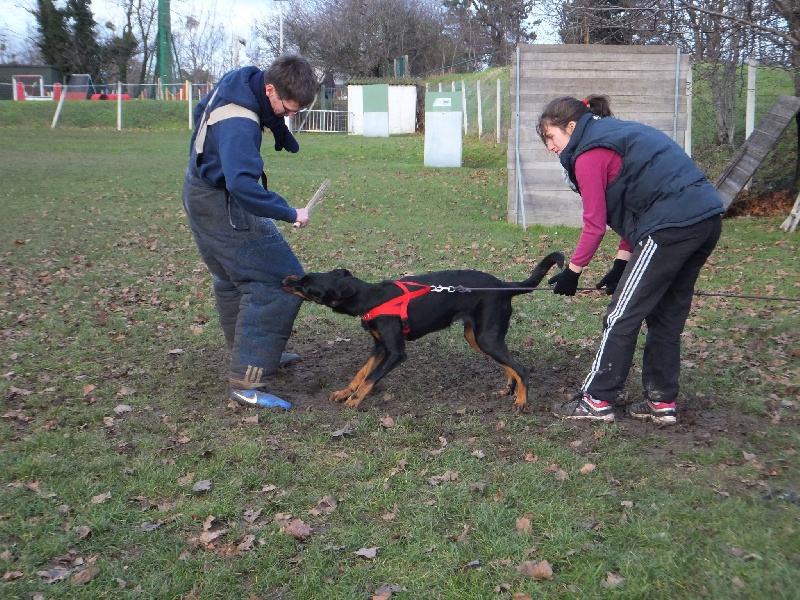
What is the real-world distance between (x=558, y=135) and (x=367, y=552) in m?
2.68

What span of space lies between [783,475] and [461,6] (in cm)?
5002

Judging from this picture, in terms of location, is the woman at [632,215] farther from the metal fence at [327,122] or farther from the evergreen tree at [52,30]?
the evergreen tree at [52,30]

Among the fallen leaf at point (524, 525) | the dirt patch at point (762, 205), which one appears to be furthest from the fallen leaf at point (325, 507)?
the dirt patch at point (762, 205)

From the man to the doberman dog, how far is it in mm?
232

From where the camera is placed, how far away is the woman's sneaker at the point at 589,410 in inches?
194

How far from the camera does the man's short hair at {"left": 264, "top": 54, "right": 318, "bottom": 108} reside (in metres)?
4.83

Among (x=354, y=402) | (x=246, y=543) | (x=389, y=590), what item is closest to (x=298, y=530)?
(x=246, y=543)

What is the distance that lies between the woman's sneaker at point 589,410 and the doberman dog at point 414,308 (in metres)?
0.37

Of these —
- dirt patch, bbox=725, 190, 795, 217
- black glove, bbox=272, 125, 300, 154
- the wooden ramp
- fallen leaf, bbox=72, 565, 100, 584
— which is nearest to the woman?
black glove, bbox=272, 125, 300, 154

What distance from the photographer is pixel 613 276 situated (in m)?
5.29

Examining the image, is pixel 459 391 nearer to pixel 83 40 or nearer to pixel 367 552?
pixel 367 552

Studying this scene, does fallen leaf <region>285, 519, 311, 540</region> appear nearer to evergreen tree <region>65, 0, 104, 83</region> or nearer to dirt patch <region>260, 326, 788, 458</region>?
dirt patch <region>260, 326, 788, 458</region>

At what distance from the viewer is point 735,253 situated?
411 inches

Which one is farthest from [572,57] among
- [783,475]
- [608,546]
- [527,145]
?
[608,546]
